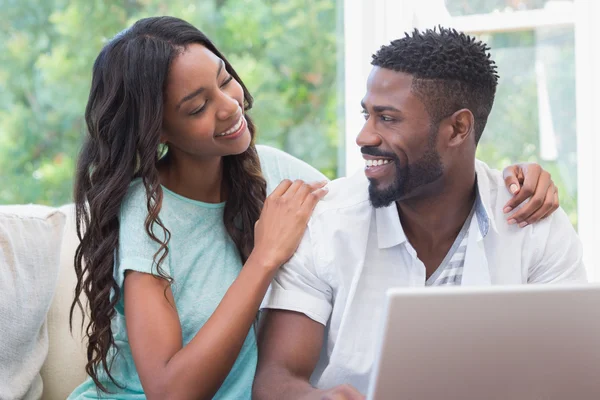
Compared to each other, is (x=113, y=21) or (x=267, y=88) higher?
(x=113, y=21)

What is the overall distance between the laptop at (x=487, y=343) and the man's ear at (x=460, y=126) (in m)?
0.62

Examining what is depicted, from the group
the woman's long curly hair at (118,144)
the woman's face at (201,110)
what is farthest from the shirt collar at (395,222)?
the woman's long curly hair at (118,144)

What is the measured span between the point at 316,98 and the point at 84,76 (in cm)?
87

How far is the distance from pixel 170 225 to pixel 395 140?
0.52 m

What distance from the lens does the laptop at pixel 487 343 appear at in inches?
39.5

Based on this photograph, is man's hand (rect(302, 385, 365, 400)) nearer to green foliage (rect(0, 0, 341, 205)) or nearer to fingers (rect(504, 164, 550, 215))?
fingers (rect(504, 164, 550, 215))

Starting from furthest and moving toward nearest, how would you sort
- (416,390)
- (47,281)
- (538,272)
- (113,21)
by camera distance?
(113,21)
(47,281)
(538,272)
(416,390)

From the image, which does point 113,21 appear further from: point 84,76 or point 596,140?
point 596,140

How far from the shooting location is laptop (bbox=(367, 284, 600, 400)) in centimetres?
100

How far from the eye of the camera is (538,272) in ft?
5.41

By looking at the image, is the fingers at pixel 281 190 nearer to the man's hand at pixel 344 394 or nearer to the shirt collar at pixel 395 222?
the shirt collar at pixel 395 222

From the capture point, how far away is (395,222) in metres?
1.63

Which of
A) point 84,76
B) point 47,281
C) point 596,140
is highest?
point 84,76

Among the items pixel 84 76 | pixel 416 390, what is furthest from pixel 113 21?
pixel 416 390
